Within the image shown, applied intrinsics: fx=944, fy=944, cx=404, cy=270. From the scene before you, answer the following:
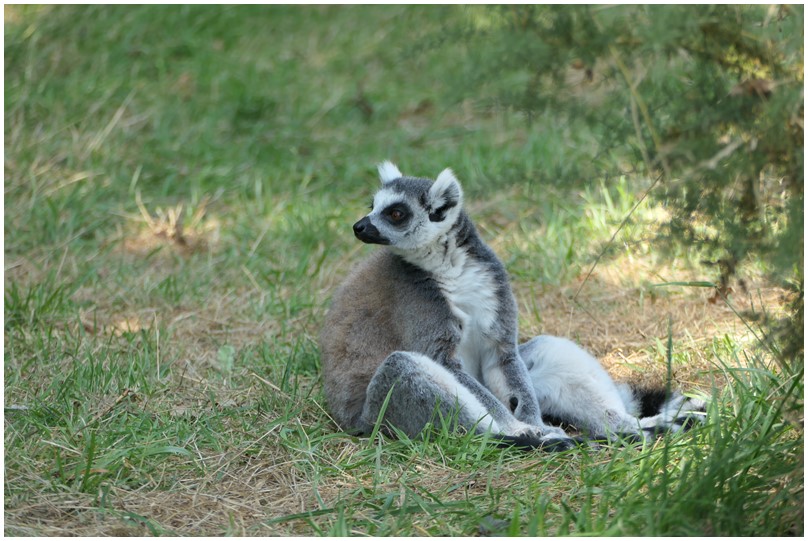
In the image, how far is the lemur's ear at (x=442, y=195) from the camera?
13.9ft

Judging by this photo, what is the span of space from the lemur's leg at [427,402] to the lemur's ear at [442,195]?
66 cm

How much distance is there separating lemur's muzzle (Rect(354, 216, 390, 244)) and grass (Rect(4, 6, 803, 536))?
57 centimetres

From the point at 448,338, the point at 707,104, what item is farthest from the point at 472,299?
the point at 707,104

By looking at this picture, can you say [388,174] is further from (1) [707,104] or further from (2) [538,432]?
(1) [707,104]

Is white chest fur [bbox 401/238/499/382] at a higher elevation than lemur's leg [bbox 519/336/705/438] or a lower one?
higher

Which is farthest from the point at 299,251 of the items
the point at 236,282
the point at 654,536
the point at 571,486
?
the point at 654,536

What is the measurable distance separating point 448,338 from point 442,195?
0.65m

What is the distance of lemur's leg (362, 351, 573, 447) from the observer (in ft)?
12.8

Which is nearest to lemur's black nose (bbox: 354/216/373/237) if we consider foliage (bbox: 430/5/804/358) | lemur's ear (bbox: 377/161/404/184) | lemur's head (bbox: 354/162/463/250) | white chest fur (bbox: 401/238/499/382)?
lemur's head (bbox: 354/162/463/250)

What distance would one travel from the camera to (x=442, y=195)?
425 cm

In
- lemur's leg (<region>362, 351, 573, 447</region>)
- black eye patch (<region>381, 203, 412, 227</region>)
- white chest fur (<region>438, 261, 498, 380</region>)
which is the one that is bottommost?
lemur's leg (<region>362, 351, 573, 447</region>)

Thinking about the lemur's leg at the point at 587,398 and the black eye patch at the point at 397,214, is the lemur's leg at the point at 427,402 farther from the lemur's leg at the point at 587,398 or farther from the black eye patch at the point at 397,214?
the black eye patch at the point at 397,214

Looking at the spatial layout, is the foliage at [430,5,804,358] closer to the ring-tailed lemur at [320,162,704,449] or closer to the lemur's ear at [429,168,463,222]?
the lemur's ear at [429,168,463,222]

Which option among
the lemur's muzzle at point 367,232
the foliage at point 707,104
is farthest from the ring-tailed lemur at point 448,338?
the foliage at point 707,104
